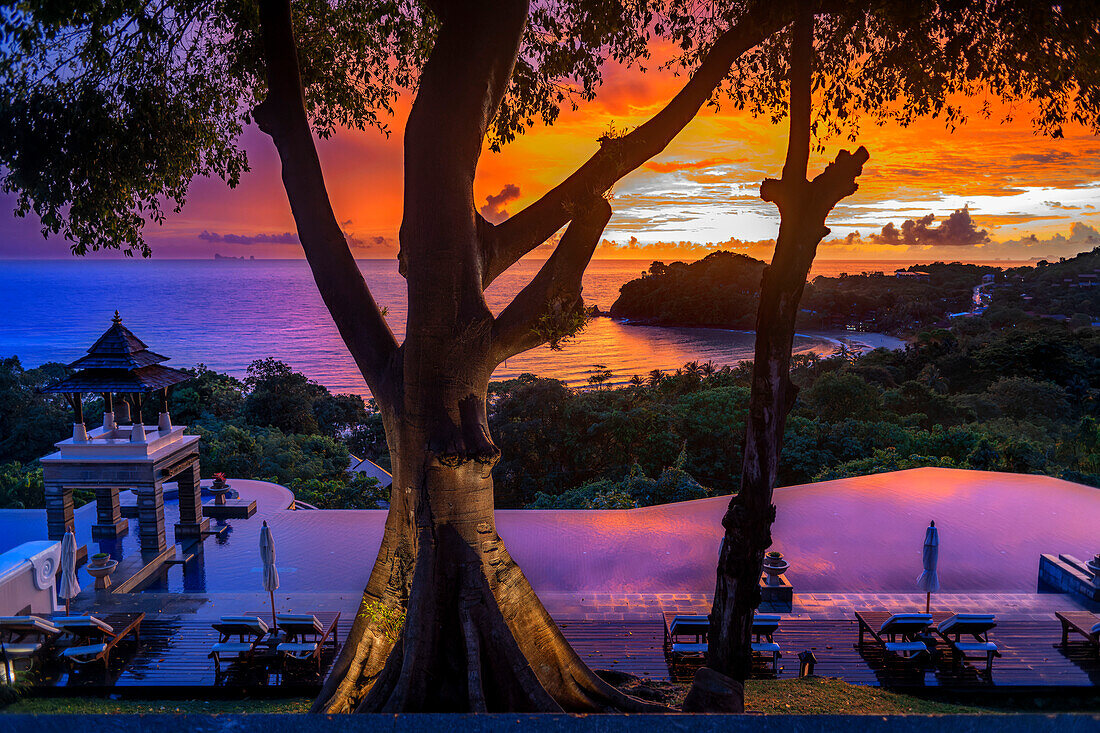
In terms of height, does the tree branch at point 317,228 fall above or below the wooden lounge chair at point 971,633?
above

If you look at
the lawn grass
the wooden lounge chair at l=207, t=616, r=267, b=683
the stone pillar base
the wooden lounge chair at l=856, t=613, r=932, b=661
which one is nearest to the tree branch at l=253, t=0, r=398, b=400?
the wooden lounge chair at l=207, t=616, r=267, b=683

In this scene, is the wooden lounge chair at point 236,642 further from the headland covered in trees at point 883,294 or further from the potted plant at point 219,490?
the headland covered in trees at point 883,294

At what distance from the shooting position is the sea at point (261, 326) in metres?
39.1

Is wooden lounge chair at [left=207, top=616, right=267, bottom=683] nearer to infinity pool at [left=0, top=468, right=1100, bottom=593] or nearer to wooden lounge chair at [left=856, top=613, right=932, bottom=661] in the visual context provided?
infinity pool at [left=0, top=468, right=1100, bottom=593]

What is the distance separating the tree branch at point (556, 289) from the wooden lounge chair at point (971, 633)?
200 inches

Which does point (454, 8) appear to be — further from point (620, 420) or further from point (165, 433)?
point (620, 420)

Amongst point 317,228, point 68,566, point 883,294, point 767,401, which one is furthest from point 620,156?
point 883,294

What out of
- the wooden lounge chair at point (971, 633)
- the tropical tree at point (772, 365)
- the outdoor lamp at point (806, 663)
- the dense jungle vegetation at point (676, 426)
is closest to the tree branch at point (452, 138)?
the tropical tree at point (772, 365)

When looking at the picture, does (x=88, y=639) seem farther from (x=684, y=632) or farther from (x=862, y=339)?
(x=862, y=339)

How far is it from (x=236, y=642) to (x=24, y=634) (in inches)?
80.9

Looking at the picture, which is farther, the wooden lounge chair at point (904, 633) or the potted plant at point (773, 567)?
the potted plant at point (773, 567)

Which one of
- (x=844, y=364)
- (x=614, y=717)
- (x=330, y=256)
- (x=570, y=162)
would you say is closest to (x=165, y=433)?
(x=330, y=256)

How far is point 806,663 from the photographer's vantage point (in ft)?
19.8

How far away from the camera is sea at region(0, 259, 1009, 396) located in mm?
39094
